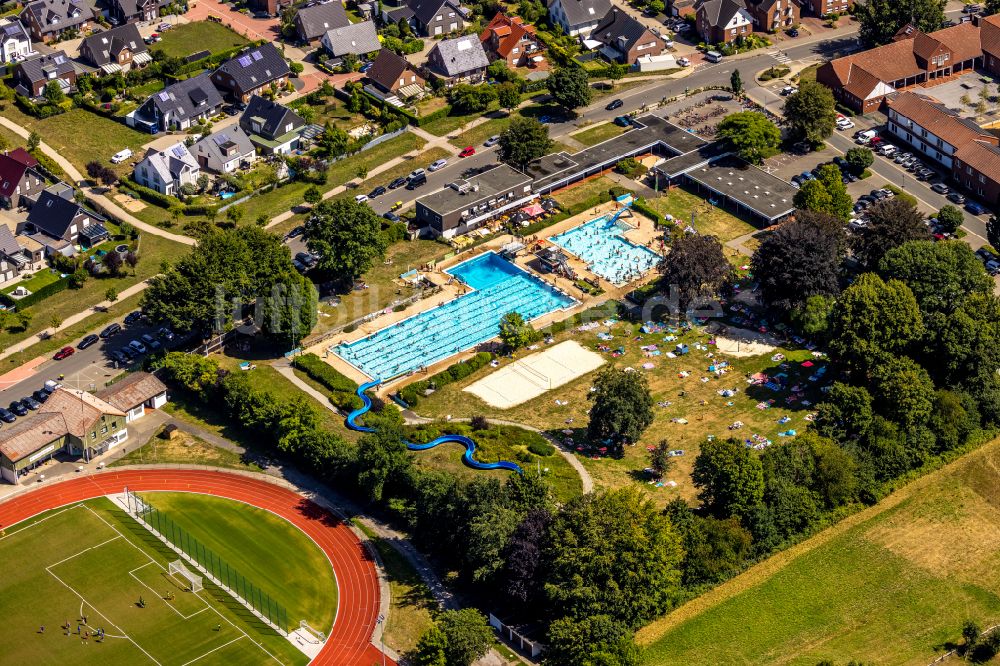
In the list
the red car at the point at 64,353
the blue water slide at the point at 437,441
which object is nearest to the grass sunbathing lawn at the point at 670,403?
the blue water slide at the point at 437,441

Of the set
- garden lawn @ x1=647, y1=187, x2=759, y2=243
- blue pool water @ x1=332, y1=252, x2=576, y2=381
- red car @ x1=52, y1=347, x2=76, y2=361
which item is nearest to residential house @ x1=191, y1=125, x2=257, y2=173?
blue pool water @ x1=332, y1=252, x2=576, y2=381

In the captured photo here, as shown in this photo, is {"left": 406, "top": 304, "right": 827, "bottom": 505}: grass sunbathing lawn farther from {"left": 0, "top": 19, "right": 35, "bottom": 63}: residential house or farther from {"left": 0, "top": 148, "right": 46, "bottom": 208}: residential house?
{"left": 0, "top": 19, "right": 35, "bottom": 63}: residential house

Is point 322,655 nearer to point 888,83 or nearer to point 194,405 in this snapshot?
point 194,405

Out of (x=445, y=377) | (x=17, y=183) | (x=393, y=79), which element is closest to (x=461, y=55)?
(x=393, y=79)

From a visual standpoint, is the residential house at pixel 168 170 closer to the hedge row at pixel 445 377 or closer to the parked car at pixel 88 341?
the parked car at pixel 88 341

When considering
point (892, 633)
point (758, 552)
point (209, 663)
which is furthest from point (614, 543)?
point (209, 663)

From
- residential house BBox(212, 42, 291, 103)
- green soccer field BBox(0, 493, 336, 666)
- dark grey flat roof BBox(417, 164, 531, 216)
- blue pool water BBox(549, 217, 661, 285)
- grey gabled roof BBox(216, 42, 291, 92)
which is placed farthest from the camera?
grey gabled roof BBox(216, 42, 291, 92)

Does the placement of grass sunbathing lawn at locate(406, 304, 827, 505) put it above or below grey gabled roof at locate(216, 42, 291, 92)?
below
